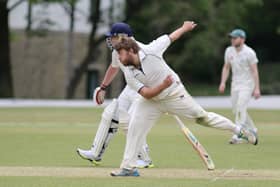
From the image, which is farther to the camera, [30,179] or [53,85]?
[53,85]

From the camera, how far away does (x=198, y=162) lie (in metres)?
12.9

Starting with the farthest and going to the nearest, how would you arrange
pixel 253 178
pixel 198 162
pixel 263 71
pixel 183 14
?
pixel 263 71
pixel 183 14
pixel 198 162
pixel 253 178

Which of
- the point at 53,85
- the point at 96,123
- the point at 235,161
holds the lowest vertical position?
the point at 53,85

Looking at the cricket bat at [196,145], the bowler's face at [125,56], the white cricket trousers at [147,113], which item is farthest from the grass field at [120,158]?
the bowler's face at [125,56]

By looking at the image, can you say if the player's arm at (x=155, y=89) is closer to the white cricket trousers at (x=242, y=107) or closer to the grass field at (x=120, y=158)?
the grass field at (x=120, y=158)

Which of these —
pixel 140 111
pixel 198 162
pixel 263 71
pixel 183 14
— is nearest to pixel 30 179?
pixel 140 111

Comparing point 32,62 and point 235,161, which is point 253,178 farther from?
point 32,62

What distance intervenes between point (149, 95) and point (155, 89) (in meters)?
0.12

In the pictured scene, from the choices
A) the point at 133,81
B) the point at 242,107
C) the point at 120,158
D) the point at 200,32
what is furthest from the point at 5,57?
the point at 133,81

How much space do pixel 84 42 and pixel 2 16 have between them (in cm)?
1260

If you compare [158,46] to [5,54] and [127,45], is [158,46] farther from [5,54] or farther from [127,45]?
[5,54]

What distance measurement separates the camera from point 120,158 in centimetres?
1363

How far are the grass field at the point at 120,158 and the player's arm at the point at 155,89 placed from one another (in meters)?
0.99

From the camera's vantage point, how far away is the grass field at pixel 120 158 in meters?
10.3
